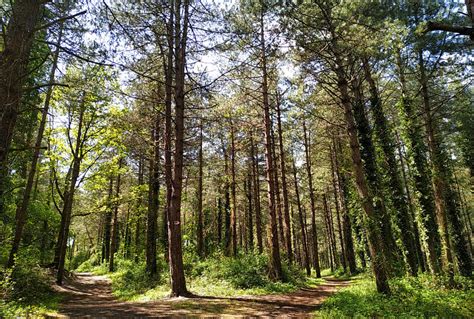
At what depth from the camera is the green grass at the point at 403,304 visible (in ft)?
21.6

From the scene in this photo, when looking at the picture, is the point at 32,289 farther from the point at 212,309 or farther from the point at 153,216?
the point at 212,309

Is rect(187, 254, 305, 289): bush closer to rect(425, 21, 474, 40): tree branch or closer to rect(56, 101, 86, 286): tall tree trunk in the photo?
rect(56, 101, 86, 286): tall tree trunk

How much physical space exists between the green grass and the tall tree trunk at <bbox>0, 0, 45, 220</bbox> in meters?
7.38

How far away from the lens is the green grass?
658 cm

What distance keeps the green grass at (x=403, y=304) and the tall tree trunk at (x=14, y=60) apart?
7378mm

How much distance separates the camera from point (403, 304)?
7355mm

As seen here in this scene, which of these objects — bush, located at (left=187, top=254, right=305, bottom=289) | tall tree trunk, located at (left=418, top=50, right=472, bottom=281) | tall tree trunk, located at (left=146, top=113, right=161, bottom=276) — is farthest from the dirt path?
tall tree trunk, located at (left=146, top=113, right=161, bottom=276)

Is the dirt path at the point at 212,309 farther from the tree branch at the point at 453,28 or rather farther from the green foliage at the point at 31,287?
the tree branch at the point at 453,28

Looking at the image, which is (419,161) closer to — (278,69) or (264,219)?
(278,69)

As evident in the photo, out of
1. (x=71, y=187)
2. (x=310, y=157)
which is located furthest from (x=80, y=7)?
(x=310, y=157)

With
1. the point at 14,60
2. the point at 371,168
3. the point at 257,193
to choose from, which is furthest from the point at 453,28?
the point at 257,193

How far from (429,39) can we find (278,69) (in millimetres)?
6691

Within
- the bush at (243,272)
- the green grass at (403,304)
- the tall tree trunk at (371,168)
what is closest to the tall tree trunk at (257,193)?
the bush at (243,272)

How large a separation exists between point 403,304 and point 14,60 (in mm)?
9585
